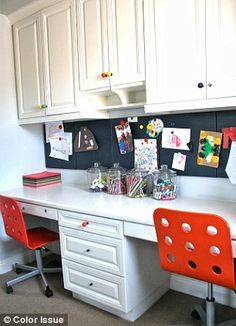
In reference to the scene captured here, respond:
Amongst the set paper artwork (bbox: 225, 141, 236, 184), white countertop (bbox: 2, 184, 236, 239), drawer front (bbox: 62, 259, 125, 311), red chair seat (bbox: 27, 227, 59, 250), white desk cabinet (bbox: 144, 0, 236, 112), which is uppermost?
white desk cabinet (bbox: 144, 0, 236, 112)

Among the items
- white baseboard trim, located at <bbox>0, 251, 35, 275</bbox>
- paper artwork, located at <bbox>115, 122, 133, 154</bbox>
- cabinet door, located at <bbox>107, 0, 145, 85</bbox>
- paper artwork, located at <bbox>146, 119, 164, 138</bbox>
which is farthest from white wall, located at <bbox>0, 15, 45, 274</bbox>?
paper artwork, located at <bbox>146, 119, 164, 138</bbox>

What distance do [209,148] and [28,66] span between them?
5.67 ft

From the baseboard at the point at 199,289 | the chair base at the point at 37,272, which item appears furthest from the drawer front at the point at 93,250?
the baseboard at the point at 199,289

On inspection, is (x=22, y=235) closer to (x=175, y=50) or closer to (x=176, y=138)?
(x=176, y=138)

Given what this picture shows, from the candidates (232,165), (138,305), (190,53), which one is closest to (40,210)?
(138,305)

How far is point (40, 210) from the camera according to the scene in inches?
93.7

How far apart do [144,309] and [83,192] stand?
998 mm

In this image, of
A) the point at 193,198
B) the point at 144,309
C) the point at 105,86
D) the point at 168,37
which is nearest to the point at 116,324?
the point at 144,309

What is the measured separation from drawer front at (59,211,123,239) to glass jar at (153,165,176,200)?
0.41m

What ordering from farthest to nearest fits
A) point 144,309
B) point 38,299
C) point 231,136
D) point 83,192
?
point 83,192 < point 38,299 < point 144,309 < point 231,136

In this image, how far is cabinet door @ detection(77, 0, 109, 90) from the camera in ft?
7.13

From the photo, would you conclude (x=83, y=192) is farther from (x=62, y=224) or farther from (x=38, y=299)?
(x=38, y=299)

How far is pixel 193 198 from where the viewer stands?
217 centimetres

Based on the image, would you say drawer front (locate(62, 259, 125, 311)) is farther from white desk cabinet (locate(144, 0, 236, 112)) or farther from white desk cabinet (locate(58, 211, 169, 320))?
Answer: white desk cabinet (locate(144, 0, 236, 112))
